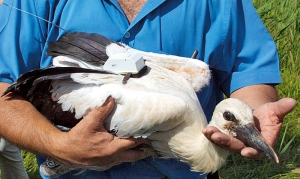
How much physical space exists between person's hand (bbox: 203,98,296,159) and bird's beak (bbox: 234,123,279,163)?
4cm

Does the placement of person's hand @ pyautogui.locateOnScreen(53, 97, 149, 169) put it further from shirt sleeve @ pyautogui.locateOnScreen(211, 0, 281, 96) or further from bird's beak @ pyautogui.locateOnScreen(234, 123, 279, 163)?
shirt sleeve @ pyautogui.locateOnScreen(211, 0, 281, 96)

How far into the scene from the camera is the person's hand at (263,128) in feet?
9.43

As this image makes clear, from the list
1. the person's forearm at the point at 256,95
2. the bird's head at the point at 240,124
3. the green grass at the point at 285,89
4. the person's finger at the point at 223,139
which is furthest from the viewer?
the green grass at the point at 285,89

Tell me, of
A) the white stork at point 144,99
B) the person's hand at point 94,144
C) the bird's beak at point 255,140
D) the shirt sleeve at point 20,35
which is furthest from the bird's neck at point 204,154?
the shirt sleeve at point 20,35

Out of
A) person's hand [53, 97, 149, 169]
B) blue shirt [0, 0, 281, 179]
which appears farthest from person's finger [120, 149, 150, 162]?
blue shirt [0, 0, 281, 179]

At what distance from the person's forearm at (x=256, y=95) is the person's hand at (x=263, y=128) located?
0.11 metres

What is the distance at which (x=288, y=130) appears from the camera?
5637 mm

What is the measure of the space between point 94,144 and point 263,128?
805 millimetres

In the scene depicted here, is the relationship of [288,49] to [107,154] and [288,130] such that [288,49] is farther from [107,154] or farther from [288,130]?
[107,154]

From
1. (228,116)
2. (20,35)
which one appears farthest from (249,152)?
(20,35)

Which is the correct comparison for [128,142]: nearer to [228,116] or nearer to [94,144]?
[94,144]

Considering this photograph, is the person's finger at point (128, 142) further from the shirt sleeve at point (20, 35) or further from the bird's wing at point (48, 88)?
the shirt sleeve at point (20, 35)

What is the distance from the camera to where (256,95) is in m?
3.32

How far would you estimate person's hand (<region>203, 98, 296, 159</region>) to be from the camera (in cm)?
287
